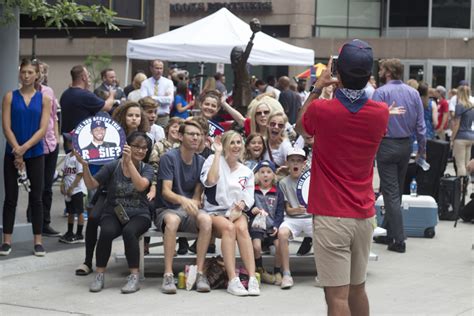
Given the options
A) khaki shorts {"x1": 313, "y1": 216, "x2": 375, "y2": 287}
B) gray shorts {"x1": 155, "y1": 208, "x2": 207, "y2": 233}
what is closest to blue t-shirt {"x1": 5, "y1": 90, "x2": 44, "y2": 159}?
gray shorts {"x1": 155, "y1": 208, "x2": 207, "y2": 233}

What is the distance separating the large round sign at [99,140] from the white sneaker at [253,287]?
5.85ft

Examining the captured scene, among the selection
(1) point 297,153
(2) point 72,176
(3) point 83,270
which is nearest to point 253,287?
(1) point 297,153

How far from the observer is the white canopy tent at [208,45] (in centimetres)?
1717

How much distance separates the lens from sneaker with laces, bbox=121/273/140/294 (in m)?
8.39

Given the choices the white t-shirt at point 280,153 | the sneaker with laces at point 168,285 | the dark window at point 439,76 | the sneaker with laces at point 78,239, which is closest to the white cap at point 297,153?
the white t-shirt at point 280,153

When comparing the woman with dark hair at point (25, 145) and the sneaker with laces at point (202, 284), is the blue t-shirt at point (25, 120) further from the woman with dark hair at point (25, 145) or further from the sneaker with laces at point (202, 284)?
the sneaker with laces at point (202, 284)

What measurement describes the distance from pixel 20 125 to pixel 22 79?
0.46 meters

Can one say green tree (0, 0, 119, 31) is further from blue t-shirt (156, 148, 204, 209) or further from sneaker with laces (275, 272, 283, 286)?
sneaker with laces (275, 272, 283, 286)

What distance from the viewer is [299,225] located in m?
9.12

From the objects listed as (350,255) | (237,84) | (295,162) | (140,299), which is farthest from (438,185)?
(350,255)

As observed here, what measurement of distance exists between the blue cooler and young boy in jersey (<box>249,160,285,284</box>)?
10.5ft

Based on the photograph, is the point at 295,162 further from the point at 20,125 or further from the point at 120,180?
the point at 20,125

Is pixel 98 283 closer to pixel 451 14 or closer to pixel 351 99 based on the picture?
pixel 351 99

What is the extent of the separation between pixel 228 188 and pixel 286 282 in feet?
3.27
